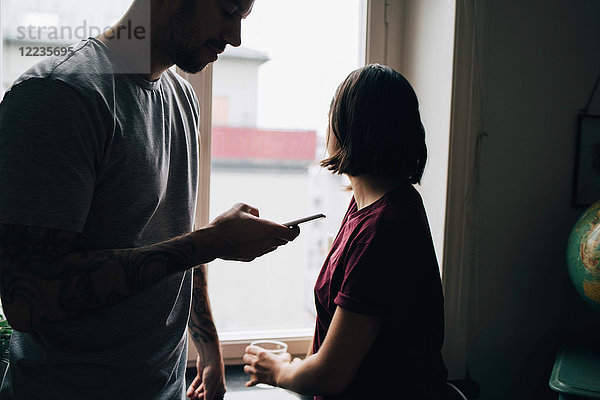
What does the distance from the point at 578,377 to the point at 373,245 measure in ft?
2.56

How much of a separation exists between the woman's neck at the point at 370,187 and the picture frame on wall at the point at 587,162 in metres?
0.88

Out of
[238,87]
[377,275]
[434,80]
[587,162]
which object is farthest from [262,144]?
[587,162]

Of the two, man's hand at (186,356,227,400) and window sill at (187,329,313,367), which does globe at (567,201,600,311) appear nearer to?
window sill at (187,329,313,367)

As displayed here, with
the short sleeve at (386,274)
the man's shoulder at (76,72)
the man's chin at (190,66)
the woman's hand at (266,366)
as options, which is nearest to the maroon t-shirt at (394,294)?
the short sleeve at (386,274)

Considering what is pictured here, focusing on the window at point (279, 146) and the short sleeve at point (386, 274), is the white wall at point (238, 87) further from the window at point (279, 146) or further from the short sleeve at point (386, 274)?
the short sleeve at point (386, 274)

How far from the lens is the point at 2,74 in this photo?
1412 millimetres

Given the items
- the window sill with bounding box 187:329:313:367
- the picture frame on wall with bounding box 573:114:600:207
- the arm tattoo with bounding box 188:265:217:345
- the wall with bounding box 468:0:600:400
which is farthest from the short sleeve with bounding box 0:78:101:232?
the picture frame on wall with bounding box 573:114:600:207

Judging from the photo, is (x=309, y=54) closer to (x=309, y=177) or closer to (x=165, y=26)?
Result: (x=309, y=177)

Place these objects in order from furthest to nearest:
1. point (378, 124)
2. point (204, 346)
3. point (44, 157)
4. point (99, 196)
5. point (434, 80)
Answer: point (434, 80) → point (204, 346) → point (378, 124) → point (99, 196) → point (44, 157)

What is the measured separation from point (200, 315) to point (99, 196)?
45 cm

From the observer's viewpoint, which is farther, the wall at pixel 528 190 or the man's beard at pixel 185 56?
the wall at pixel 528 190

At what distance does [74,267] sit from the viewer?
28.8 inches

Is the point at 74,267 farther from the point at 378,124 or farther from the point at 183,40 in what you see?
the point at 378,124

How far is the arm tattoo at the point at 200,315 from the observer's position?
1.15 metres
